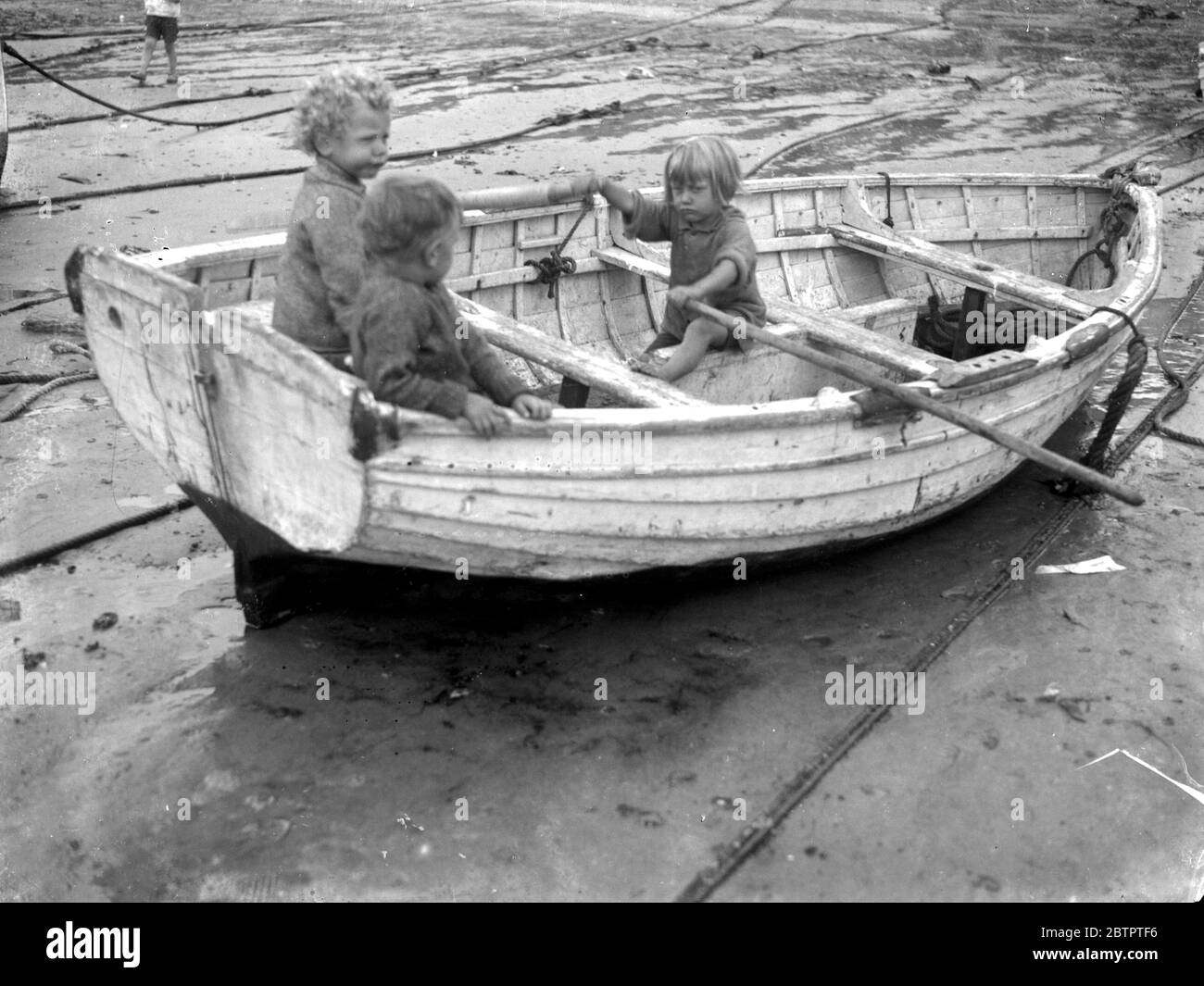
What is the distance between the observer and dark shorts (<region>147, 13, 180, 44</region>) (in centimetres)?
1324

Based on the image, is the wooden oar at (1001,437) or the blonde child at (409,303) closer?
the blonde child at (409,303)

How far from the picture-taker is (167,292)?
3.88 m

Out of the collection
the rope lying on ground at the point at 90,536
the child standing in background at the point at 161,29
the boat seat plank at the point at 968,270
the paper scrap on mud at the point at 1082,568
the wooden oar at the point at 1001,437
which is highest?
the child standing in background at the point at 161,29

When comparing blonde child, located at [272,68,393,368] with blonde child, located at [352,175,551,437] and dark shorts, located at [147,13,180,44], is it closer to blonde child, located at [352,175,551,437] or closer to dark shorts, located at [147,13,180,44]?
blonde child, located at [352,175,551,437]

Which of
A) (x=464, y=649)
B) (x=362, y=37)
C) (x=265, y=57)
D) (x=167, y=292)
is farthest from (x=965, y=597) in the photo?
(x=362, y=37)

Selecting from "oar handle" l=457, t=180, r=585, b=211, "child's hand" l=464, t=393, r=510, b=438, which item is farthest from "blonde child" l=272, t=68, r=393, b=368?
"oar handle" l=457, t=180, r=585, b=211

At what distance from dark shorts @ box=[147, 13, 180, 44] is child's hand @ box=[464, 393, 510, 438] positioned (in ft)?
37.8

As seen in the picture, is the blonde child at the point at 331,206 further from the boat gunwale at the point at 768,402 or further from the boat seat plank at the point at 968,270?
the boat seat plank at the point at 968,270

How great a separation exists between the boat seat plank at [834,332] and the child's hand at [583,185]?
663 mm

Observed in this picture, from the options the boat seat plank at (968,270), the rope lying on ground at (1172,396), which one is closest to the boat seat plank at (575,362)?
the boat seat plank at (968,270)

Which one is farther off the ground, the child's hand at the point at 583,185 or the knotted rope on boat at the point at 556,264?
the child's hand at the point at 583,185

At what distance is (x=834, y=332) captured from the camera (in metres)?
5.83

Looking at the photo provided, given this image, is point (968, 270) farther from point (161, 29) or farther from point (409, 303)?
point (161, 29)

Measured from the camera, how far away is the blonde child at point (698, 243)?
16.5ft
